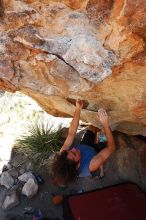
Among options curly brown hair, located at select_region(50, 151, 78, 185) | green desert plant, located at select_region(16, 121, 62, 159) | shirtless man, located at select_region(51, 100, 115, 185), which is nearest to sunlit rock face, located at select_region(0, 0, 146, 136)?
shirtless man, located at select_region(51, 100, 115, 185)

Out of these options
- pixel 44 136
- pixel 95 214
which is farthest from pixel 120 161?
pixel 44 136

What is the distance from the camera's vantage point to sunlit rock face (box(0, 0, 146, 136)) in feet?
11.1

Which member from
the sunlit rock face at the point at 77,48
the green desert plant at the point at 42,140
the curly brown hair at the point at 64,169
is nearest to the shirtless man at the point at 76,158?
the curly brown hair at the point at 64,169

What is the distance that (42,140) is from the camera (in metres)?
6.47

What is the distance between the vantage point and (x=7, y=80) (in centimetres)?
412

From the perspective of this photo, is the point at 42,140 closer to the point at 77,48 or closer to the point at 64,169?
the point at 64,169

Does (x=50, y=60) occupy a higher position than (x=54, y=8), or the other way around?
(x=54, y=8)

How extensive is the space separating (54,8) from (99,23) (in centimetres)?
43

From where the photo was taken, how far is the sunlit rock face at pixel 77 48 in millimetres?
3379

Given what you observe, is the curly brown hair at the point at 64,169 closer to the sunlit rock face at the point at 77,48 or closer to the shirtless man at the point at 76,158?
the shirtless man at the point at 76,158

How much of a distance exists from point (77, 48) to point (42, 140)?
3163 millimetres

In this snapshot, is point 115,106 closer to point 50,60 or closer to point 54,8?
point 50,60

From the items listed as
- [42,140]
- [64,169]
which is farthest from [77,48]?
[42,140]

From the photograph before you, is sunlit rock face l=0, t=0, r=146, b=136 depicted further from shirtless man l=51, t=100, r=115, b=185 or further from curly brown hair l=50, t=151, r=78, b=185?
curly brown hair l=50, t=151, r=78, b=185
